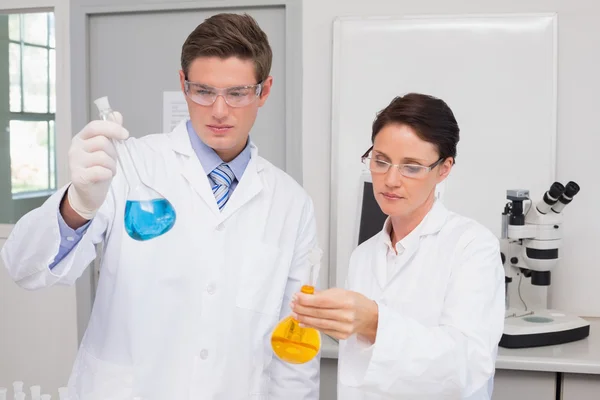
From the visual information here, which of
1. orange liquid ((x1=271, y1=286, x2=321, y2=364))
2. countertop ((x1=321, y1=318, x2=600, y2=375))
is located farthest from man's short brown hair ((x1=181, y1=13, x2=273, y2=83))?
countertop ((x1=321, y1=318, x2=600, y2=375))

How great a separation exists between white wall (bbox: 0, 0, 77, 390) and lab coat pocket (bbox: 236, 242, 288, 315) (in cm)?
177

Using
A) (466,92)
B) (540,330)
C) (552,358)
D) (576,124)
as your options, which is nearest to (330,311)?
(552,358)

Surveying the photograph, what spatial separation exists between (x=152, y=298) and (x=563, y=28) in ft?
6.69

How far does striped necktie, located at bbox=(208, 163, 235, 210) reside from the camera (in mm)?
1620

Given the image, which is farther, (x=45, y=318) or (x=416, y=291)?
(x=45, y=318)

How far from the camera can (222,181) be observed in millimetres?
1625

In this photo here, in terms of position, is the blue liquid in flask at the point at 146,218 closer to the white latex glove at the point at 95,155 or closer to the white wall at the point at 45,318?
the white latex glove at the point at 95,155

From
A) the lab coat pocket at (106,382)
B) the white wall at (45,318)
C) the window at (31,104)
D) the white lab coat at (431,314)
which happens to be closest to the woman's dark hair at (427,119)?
the white lab coat at (431,314)

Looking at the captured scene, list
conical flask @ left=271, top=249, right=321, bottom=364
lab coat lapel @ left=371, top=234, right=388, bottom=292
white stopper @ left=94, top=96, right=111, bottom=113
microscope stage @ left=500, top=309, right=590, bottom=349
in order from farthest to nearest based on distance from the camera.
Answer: microscope stage @ left=500, top=309, right=590, bottom=349
lab coat lapel @ left=371, top=234, right=388, bottom=292
conical flask @ left=271, top=249, right=321, bottom=364
white stopper @ left=94, top=96, right=111, bottom=113

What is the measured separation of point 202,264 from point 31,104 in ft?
6.96

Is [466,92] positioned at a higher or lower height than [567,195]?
higher

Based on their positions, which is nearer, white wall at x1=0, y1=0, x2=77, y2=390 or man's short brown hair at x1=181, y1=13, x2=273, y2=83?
man's short brown hair at x1=181, y1=13, x2=273, y2=83

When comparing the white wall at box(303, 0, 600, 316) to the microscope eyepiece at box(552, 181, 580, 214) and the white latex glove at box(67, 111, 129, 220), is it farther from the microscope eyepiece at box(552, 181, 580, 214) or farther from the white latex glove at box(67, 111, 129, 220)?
the white latex glove at box(67, 111, 129, 220)

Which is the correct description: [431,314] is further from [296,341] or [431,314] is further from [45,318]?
[45,318]
